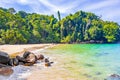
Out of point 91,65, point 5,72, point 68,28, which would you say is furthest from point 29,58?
point 68,28

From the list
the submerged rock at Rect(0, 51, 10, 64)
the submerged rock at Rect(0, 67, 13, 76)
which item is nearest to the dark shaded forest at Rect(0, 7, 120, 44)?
the submerged rock at Rect(0, 51, 10, 64)

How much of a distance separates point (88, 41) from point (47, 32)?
66.0 feet

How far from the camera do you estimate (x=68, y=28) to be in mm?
99438

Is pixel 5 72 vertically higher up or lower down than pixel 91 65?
higher up

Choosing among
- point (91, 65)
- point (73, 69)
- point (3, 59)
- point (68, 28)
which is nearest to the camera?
point (3, 59)

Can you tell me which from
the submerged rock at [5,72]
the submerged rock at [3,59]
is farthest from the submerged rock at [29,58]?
the submerged rock at [5,72]

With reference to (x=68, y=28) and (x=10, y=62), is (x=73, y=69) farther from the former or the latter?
(x=68, y=28)

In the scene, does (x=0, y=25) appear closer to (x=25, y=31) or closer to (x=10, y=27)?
(x=10, y=27)

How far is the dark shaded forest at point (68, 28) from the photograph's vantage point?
81.8 metres

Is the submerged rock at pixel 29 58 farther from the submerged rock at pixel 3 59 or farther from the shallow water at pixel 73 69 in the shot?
the submerged rock at pixel 3 59

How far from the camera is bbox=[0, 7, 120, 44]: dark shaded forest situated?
81.8m

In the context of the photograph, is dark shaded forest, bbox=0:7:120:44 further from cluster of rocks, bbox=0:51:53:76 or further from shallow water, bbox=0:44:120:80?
cluster of rocks, bbox=0:51:53:76

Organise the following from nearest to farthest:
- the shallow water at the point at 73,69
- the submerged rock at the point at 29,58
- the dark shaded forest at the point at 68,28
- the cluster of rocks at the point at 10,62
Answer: the shallow water at the point at 73,69, the cluster of rocks at the point at 10,62, the submerged rock at the point at 29,58, the dark shaded forest at the point at 68,28

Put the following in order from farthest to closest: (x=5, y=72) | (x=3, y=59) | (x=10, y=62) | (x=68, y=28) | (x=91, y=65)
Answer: (x=68, y=28) < (x=91, y=65) < (x=10, y=62) < (x=3, y=59) < (x=5, y=72)
